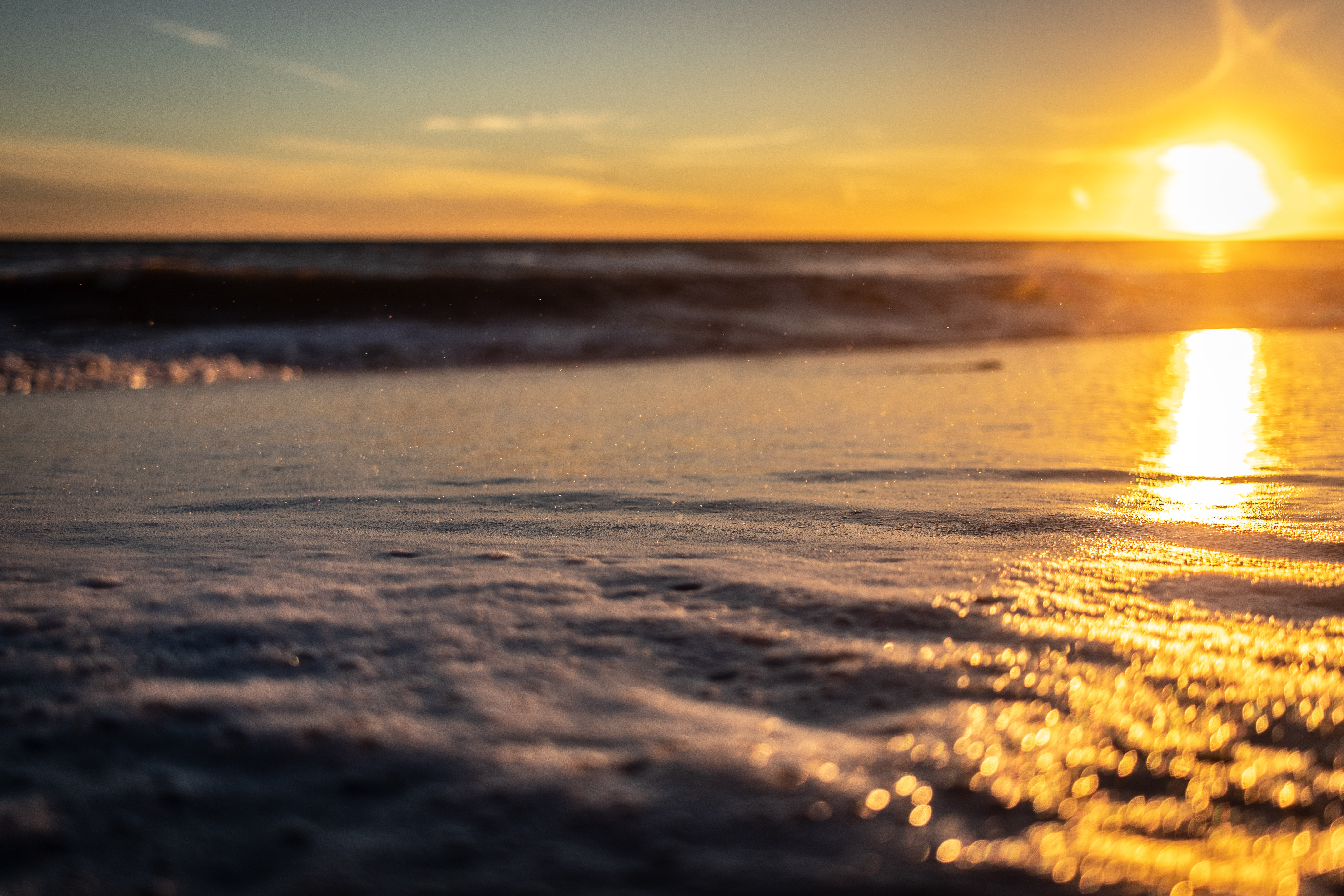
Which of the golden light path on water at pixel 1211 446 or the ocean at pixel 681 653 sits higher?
the golden light path on water at pixel 1211 446

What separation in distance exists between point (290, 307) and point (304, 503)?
9.11 m

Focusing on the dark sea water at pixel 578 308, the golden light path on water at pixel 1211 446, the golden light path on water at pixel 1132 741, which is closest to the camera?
the golden light path on water at pixel 1132 741

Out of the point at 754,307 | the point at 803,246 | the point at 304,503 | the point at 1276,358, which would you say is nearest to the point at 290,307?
the point at 754,307

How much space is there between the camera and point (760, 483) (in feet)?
9.19

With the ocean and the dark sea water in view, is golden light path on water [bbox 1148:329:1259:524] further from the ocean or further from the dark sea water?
the dark sea water

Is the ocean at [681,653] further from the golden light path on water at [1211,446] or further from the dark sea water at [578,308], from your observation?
the dark sea water at [578,308]

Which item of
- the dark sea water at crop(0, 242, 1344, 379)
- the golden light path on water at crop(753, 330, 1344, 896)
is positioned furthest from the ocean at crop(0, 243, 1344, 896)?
the dark sea water at crop(0, 242, 1344, 379)

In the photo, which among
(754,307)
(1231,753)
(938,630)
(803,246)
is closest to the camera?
(1231,753)

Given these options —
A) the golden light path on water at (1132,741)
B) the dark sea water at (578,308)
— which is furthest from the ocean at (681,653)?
the dark sea water at (578,308)

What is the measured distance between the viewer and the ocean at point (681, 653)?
91 cm

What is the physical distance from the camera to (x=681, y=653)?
4.55 feet

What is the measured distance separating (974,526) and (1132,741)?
1168 mm

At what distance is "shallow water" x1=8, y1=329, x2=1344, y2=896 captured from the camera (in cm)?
97

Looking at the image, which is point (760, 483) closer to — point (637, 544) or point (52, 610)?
point (637, 544)
